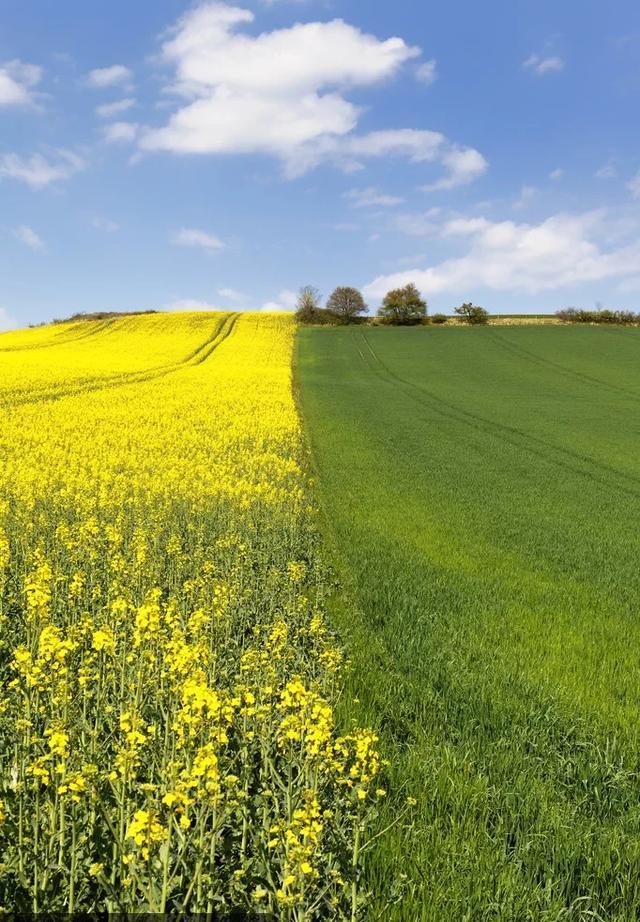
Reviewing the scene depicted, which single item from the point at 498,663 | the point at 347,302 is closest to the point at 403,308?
the point at 347,302

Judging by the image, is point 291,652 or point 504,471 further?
point 504,471

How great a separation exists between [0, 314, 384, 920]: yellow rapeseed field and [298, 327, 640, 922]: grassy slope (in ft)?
1.73

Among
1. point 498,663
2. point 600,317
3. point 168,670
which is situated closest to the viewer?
point 168,670

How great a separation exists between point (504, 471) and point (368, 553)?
10231mm

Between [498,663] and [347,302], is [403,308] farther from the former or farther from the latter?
[498,663]

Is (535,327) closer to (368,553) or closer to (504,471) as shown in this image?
(504,471)

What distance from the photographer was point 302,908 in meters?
3.31

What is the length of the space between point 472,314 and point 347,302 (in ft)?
63.6

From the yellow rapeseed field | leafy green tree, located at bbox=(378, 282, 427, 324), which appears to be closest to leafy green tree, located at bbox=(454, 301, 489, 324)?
leafy green tree, located at bbox=(378, 282, 427, 324)

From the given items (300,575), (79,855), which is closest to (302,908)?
(79,855)

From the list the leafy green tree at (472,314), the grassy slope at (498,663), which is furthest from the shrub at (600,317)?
the grassy slope at (498,663)

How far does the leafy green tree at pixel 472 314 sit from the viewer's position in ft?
308

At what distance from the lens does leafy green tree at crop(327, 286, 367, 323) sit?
312 ft

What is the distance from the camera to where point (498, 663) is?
6.76 metres
